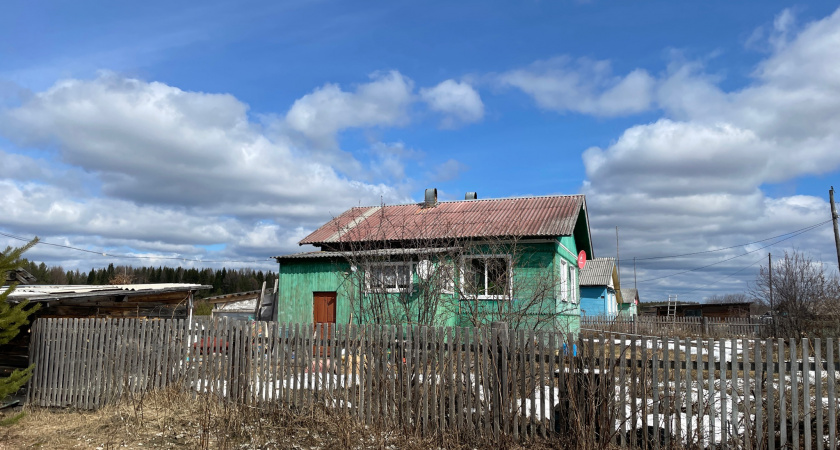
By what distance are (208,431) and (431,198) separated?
1592cm

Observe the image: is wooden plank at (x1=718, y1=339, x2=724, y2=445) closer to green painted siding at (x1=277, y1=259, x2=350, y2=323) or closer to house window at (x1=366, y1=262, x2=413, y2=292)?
house window at (x1=366, y1=262, x2=413, y2=292)

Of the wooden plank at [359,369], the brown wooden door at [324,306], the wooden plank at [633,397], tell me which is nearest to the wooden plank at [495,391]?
the wooden plank at [633,397]

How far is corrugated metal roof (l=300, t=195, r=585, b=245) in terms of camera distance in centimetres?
1698

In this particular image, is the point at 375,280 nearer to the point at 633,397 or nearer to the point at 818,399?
the point at 633,397

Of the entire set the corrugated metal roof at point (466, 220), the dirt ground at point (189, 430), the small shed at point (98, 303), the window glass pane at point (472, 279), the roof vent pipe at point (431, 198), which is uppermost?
the roof vent pipe at point (431, 198)

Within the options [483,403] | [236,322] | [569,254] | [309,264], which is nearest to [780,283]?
[569,254]

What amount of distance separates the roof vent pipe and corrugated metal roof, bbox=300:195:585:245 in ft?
0.75

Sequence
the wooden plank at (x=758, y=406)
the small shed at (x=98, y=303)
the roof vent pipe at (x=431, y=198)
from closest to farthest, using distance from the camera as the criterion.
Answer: the wooden plank at (x=758, y=406) < the small shed at (x=98, y=303) < the roof vent pipe at (x=431, y=198)

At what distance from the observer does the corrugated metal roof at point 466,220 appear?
1698 centimetres

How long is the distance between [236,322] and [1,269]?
3004 mm

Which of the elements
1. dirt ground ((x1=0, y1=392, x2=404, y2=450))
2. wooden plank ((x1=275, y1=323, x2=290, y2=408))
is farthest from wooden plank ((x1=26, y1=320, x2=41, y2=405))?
wooden plank ((x1=275, y1=323, x2=290, y2=408))

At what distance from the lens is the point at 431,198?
22047 millimetres

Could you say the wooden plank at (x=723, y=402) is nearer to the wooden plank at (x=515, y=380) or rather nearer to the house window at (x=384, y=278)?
the wooden plank at (x=515, y=380)

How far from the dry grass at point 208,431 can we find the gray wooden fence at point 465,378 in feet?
0.60
